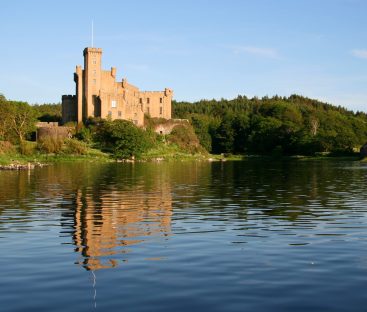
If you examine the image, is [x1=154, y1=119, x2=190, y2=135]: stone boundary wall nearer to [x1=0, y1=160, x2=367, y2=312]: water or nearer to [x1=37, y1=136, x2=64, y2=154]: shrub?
[x1=37, y1=136, x2=64, y2=154]: shrub

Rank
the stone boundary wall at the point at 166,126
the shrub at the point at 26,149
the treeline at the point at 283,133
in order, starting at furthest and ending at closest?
the treeline at the point at 283,133 → the stone boundary wall at the point at 166,126 → the shrub at the point at 26,149

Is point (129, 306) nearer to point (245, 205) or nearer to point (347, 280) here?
point (347, 280)

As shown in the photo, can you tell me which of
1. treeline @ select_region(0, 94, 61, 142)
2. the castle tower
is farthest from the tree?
the castle tower

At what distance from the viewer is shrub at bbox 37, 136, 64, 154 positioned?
321ft

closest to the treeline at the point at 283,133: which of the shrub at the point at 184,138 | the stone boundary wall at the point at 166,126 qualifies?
the shrub at the point at 184,138

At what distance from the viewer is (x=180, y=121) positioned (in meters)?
133

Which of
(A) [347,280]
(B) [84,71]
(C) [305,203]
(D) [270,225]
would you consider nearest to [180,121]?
(B) [84,71]

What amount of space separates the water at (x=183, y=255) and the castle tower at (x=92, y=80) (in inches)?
3397

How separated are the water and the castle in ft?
282

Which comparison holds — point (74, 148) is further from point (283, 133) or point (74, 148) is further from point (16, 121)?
point (283, 133)

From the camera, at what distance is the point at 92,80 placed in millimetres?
116875

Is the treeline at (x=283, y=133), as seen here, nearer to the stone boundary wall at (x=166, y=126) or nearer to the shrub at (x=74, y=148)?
the stone boundary wall at (x=166, y=126)

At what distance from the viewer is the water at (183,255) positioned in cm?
1217

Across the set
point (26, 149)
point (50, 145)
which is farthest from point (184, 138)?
point (26, 149)
